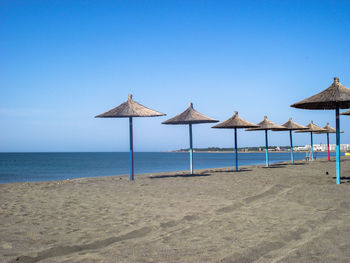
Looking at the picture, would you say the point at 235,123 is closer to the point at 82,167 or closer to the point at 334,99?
the point at 334,99

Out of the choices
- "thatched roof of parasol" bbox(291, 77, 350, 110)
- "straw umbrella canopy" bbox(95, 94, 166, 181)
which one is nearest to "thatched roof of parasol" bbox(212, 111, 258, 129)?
"straw umbrella canopy" bbox(95, 94, 166, 181)

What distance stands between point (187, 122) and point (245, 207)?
280 inches

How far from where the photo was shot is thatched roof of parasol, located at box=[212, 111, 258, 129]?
13.8 metres

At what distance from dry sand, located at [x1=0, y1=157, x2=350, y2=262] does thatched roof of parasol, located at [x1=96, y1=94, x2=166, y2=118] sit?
397 cm

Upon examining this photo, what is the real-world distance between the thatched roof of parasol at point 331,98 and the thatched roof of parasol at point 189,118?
373 cm

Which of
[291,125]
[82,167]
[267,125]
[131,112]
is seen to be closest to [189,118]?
[131,112]

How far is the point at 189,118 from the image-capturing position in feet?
40.2

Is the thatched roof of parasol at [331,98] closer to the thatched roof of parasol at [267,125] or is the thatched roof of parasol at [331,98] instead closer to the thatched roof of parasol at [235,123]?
the thatched roof of parasol at [235,123]

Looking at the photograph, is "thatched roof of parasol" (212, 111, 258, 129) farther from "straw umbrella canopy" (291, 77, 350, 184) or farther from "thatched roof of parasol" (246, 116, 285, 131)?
"straw umbrella canopy" (291, 77, 350, 184)

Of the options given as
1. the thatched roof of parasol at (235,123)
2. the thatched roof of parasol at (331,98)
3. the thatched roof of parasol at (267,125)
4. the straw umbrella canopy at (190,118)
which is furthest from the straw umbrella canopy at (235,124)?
the thatched roof of parasol at (331,98)

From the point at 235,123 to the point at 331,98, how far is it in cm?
597

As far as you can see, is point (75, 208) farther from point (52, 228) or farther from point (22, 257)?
point (22, 257)

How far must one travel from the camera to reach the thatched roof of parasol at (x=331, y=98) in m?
8.04

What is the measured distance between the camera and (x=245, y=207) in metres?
5.56
